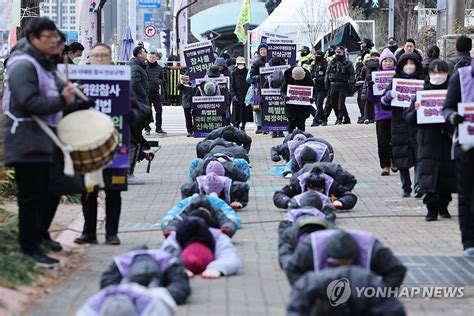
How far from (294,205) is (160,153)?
10.3 metres

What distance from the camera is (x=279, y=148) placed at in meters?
18.7

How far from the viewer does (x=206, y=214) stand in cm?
1012

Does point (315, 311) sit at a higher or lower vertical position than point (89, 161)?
lower

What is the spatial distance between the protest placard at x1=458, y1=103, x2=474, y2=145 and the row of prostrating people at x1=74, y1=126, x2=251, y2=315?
2.23 meters

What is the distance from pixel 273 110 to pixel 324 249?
16.7 m

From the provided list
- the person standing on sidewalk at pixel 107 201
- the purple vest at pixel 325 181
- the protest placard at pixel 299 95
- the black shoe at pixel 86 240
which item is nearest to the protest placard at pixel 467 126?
the person standing on sidewalk at pixel 107 201

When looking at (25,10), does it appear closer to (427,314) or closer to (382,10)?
(427,314)

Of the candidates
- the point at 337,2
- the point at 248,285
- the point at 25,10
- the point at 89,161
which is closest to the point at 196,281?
the point at 248,285

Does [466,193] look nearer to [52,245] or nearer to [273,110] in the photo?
[52,245]

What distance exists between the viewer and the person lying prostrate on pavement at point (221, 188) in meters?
12.9

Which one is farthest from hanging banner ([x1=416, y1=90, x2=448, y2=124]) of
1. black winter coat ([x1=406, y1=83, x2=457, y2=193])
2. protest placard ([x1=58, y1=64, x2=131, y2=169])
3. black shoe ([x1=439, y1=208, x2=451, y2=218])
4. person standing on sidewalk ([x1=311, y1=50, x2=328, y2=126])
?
person standing on sidewalk ([x1=311, y1=50, x2=328, y2=126])

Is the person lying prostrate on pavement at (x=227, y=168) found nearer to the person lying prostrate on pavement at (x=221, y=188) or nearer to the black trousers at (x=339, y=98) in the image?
the person lying prostrate on pavement at (x=221, y=188)

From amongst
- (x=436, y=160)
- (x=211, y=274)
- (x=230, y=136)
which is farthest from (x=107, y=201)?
(x=230, y=136)

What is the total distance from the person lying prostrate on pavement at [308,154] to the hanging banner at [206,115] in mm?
5405
